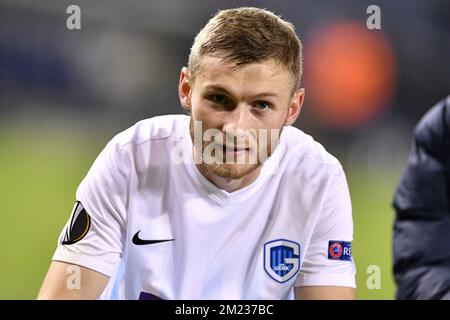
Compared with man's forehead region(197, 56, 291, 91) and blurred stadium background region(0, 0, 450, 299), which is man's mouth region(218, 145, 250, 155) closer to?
man's forehead region(197, 56, 291, 91)

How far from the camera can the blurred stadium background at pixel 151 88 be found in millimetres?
2070

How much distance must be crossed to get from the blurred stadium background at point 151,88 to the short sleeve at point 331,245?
1.05 feet

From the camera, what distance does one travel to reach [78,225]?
1.67 meters

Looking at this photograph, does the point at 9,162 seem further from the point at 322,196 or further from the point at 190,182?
the point at 322,196

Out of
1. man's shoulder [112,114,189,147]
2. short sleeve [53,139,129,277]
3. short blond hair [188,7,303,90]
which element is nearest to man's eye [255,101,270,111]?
short blond hair [188,7,303,90]

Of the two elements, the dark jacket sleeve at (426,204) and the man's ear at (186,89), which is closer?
the dark jacket sleeve at (426,204)

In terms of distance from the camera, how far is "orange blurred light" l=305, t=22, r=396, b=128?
2.20m

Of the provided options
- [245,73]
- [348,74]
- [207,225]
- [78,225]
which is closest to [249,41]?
[245,73]

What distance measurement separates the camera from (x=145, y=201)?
1.72 m

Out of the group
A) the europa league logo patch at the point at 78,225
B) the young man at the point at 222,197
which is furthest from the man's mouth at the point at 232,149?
the europa league logo patch at the point at 78,225

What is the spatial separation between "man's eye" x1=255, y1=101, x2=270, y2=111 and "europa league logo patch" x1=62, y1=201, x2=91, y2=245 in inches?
20.2

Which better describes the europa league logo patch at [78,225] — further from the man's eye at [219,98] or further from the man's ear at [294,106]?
the man's ear at [294,106]

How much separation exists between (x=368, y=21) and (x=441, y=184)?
71 cm

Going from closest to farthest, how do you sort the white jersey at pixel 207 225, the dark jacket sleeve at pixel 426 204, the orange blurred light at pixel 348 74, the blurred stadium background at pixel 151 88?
the dark jacket sleeve at pixel 426 204, the white jersey at pixel 207 225, the blurred stadium background at pixel 151 88, the orange blurred light at pixel 348 74
